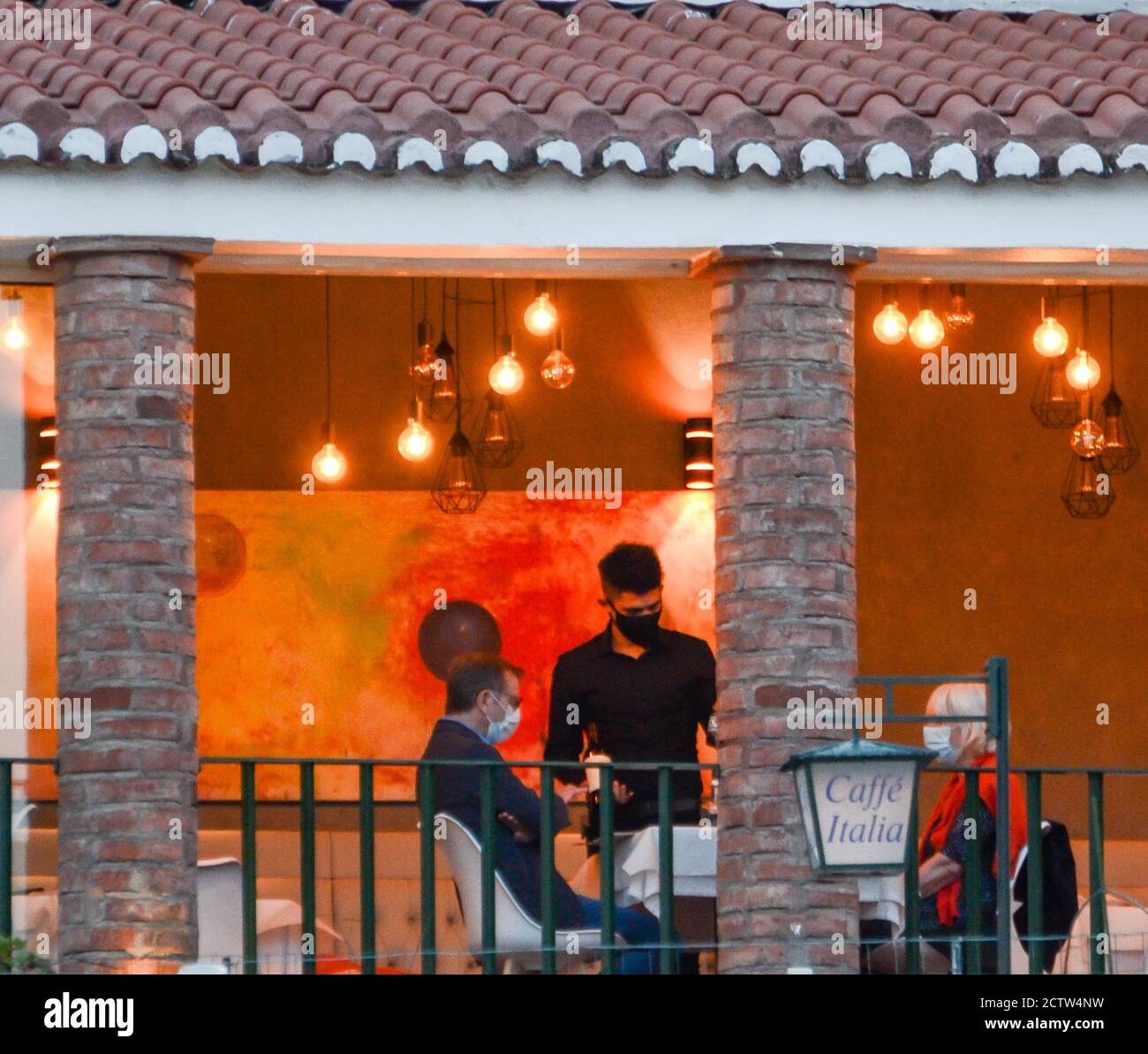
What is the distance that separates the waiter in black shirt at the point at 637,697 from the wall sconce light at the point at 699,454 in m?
2.23

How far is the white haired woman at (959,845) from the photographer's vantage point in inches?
320

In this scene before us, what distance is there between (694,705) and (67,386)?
111 inches

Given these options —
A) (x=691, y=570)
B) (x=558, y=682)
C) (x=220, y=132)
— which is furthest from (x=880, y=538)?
(x=220, y=132)

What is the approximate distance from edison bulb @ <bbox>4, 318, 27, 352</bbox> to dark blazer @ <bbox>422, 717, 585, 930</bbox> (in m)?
2.27

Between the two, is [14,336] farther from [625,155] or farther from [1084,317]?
[1084,317]

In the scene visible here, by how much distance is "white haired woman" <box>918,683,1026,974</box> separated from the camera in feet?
26.7

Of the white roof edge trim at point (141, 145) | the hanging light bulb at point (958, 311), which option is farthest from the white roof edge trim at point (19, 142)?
the hanging light bulb at point (958, 311)

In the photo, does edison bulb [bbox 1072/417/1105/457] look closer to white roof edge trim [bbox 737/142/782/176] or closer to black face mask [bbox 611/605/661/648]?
black face mask [bbox 611/605/661/648]

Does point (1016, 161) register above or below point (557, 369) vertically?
above

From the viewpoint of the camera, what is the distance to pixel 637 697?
30.8ft

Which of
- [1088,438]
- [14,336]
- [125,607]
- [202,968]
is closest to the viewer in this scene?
[202,968]

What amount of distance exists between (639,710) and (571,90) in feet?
7.93

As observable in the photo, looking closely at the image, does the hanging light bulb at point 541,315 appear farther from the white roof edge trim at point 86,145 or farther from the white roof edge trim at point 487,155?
the white roof edge trim at point 86,145

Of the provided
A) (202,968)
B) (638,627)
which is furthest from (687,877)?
(202,968)
